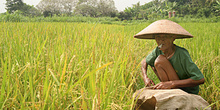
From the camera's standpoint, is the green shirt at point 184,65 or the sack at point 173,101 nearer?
the sack at point 173,101

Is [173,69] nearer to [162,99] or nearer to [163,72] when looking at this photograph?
[163,72]

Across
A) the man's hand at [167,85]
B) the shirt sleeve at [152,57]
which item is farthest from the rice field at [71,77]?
the man's hand at [167,85]

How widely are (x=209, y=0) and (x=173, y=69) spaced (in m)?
22.3

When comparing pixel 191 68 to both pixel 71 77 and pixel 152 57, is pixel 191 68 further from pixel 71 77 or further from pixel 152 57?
pixel 71 77

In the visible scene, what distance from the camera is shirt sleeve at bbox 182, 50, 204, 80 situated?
4.31 ft

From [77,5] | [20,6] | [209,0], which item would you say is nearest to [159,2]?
[209,0]

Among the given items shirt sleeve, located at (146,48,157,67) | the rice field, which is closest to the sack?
the rice field

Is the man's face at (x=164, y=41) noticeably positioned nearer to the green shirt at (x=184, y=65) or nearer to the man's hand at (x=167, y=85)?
the green shirt at (x=184, y=65)

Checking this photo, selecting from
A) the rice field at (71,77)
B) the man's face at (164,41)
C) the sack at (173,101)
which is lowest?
the sack at (173,101)

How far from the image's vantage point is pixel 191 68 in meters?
1.33

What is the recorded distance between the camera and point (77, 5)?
22.0m

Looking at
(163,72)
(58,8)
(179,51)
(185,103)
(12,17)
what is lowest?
(185,103)

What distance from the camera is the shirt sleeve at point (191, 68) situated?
1.31 meters

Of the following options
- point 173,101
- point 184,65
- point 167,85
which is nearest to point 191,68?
point 184,65
